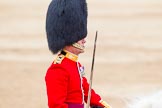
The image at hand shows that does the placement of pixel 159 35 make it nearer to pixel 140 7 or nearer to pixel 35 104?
pixel 140 7

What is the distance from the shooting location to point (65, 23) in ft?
8.23

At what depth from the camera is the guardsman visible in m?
2.49

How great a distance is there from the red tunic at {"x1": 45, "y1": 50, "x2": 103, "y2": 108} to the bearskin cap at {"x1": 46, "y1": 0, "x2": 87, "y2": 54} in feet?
0.21

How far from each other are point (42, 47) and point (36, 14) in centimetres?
230

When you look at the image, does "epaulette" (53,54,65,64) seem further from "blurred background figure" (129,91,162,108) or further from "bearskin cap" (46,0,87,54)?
"blurred background figure" (129,91,162,108)

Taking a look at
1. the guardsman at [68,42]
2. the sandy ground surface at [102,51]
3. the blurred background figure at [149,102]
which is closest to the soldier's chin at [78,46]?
the guardsman at [68,42]

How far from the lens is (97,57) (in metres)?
6.85

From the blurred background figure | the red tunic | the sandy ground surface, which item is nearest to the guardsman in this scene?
the red tunic

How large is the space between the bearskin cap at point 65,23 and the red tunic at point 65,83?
6cm

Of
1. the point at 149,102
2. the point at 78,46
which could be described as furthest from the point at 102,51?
the point at 149,102

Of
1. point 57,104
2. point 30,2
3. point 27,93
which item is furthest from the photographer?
point 30,2

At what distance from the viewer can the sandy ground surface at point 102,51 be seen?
549cm

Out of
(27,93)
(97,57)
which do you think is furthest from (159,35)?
(27,93)

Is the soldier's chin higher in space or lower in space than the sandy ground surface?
higher
